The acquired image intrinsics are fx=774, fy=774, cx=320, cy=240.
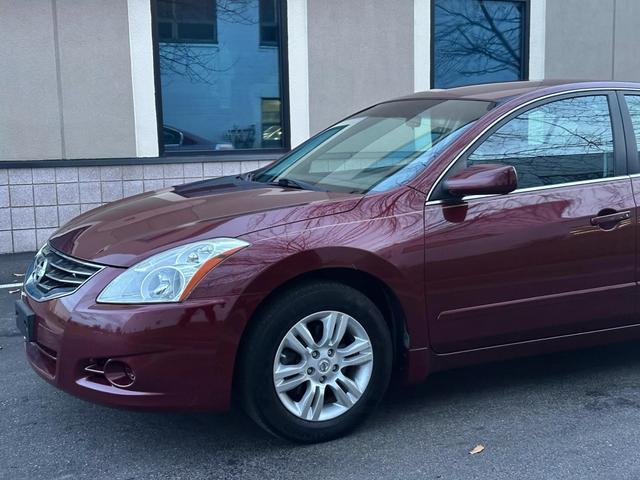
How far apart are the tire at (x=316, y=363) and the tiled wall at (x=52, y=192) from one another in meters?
5.63

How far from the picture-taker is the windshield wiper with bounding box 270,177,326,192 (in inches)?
157

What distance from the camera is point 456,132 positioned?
12.8 feet

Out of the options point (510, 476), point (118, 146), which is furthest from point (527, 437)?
point (118, 146)

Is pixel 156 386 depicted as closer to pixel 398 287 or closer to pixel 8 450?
pixel 8 450

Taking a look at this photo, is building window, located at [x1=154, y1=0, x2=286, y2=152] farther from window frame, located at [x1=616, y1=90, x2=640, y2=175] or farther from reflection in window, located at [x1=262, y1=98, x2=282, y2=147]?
window frame, located at [x1=616, y1=90, x2=640, y2=175]

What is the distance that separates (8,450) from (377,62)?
724 centimetres

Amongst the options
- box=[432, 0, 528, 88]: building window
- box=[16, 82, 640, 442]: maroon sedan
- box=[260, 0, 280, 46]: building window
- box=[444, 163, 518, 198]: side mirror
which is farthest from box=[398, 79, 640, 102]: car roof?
box=[432, 0, 528, 88]: building window

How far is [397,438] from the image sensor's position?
3.62 metres

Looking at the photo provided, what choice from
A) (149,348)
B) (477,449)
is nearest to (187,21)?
(149,348)

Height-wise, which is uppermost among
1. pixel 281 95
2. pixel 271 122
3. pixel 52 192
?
pixel 281 95

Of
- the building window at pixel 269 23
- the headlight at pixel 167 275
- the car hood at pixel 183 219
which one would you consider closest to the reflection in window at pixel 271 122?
the building window at pixel 269 23

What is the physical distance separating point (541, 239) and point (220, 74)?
6254mm

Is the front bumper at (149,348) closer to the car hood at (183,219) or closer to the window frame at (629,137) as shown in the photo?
the car hood at (183,219)

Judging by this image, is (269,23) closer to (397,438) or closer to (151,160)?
(151,160)
